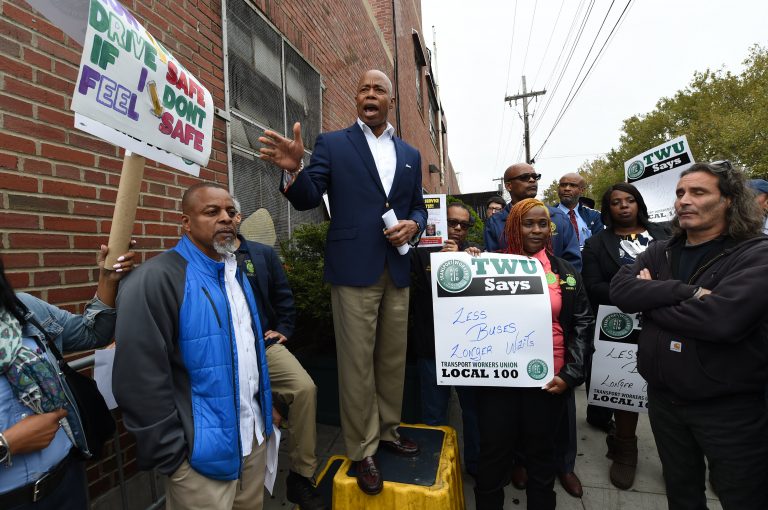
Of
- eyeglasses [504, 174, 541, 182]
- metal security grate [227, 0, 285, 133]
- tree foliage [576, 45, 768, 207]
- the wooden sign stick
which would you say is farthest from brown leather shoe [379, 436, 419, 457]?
tree foliage [576, 45, 768, 207]

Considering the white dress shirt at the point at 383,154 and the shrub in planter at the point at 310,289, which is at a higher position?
the white dress shirt at the point at 383,154

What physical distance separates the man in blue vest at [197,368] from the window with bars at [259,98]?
1915mm

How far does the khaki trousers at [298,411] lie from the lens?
248 centimetres

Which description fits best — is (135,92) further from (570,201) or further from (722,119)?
(722,119)

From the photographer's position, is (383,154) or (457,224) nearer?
(383,154)

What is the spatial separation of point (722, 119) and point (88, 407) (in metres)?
25.7

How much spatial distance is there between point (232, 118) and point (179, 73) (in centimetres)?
194

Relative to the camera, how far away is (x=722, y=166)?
192 cm

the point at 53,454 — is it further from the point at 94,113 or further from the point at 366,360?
the point at 366,360

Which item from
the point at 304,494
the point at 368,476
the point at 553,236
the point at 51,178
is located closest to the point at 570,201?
the point at 553,236

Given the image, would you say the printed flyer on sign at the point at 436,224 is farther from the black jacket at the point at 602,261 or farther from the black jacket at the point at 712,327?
the black jacket at the point at 712,327

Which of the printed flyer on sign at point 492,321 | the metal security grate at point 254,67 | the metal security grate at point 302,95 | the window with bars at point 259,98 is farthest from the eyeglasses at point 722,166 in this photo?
the metal security grate at point 302,95

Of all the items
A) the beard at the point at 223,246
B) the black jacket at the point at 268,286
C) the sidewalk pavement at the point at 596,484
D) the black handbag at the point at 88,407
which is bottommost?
the sidewalk pavement at the point at 596,484

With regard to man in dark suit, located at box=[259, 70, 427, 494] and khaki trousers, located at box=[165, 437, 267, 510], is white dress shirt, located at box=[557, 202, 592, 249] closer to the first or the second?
man in dark suit, located at box=[259, 70, 427, 494]
